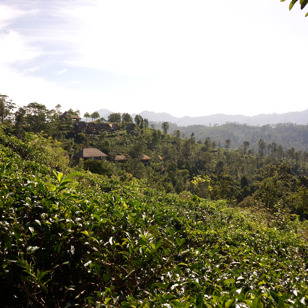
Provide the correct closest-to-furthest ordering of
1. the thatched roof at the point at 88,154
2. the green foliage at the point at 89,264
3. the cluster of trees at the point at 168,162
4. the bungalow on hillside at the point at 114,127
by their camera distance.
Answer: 1. the green foliage at the point at 89,264
2. the cluster of trees at the point at 168,162
3. the thatched roof at the point at 88,154
4. the bungalow on hillside at the point at 114,127

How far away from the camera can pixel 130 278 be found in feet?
6.05

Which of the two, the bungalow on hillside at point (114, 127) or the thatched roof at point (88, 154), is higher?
the bungalow on hillside at point (114, 127)

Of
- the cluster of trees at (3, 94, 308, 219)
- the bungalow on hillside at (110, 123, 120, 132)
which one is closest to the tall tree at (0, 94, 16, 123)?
the cluster of trees at (3, 94, 308, 219)

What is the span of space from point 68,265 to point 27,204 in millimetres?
673

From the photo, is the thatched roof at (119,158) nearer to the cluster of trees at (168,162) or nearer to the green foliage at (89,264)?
the cluster of trees at (168,162)

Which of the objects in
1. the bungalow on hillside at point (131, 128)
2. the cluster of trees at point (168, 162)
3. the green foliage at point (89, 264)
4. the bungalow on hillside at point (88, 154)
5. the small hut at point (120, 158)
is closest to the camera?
the green foliage at point (89, 264)

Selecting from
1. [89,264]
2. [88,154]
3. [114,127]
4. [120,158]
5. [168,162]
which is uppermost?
[114,127]

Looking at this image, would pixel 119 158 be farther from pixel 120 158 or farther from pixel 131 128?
pixel 131 128

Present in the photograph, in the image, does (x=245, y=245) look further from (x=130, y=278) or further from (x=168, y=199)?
(x=168, y=199)

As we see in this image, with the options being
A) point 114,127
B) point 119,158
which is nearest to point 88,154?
point 119,158

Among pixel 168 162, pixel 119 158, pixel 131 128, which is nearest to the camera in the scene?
pixel 119 158

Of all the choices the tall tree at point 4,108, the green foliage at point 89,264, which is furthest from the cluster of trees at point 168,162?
the green foliage at point 89,264

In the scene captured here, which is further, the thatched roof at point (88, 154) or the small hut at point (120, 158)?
the small hut at point (120, 158)

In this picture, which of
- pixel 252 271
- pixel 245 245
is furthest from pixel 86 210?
pixel 245 245
